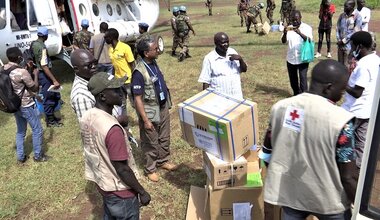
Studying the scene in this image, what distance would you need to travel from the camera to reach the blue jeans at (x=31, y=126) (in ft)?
17.7

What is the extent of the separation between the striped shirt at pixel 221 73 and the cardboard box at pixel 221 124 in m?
0.77

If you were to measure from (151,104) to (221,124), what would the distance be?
1.45m

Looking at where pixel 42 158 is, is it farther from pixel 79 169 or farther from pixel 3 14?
pixel 3 14

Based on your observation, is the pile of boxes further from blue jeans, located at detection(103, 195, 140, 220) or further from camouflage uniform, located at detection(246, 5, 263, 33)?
camouflage uniform, located at detection(246, 5, 263, 33)

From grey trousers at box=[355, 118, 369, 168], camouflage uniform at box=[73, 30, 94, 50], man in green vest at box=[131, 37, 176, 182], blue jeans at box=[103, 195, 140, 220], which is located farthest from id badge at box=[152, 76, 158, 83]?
camouflage uniform at box=[73, 30, 94, 50]

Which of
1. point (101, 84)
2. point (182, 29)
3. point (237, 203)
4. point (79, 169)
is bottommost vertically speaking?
point (79, 169)

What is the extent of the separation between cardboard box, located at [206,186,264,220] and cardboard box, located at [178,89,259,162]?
333 mm

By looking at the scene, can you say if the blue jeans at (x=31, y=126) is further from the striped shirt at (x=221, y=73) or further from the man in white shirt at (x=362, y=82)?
the man in white shirt at (x=362, y=82)

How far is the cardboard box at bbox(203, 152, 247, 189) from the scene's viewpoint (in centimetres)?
349

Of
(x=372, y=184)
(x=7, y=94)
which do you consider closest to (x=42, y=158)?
(x=7, y=94)

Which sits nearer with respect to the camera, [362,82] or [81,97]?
[81,97]

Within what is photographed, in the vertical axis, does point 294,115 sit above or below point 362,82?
above

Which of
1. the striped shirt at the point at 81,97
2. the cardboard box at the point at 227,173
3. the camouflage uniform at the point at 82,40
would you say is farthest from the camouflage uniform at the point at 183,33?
the cardboard box at the point at 227,173

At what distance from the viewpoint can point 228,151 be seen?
11.4 ft
